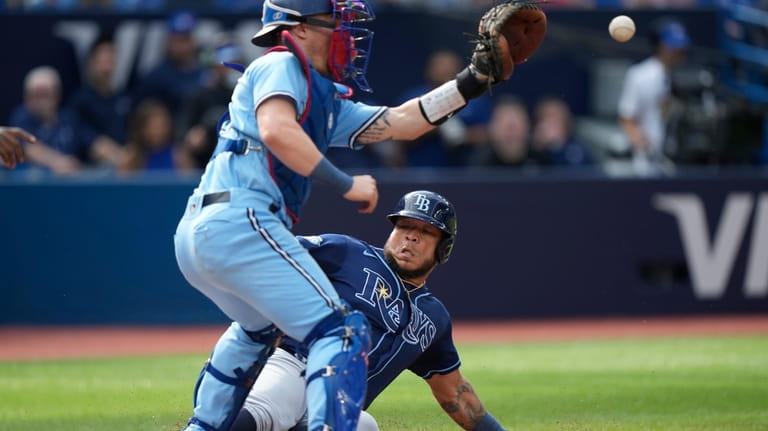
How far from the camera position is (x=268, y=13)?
5.36m

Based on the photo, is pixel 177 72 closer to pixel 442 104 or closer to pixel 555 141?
pixel 555 141

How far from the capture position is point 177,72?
549 inches

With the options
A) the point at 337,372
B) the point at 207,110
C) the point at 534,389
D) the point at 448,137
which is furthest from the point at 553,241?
the point at 337,372

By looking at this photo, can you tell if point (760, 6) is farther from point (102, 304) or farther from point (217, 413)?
point (217, 413)

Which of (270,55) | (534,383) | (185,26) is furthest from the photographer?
(185,26)

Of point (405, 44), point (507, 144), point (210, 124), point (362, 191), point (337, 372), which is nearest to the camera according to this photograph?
point (337, 372)

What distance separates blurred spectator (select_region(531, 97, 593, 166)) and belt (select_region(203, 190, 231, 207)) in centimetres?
868

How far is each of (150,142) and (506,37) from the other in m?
7.92

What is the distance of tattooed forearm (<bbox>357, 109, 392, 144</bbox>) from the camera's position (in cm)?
575

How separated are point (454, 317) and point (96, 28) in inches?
237

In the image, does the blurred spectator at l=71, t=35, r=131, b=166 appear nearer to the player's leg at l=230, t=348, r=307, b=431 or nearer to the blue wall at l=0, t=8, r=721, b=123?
the blue wall at l=0, t=8, r=721, b=123

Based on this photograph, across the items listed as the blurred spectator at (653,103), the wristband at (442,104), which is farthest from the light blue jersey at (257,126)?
the blurred spectator at (653,103)

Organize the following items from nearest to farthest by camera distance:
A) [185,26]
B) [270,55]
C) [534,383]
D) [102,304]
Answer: [270,55] < [534,383] < [102,304] < [185,26]

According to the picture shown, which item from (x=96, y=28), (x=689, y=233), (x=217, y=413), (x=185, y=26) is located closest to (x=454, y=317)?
(x=689, y=233)
